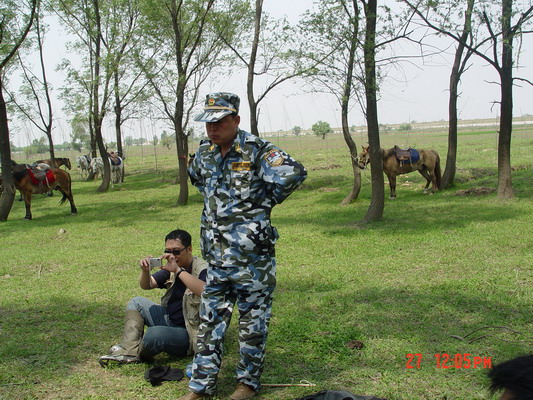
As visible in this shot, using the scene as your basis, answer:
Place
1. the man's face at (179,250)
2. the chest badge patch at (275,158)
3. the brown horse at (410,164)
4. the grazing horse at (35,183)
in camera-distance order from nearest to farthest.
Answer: the chest badge patch at (275,158), the man's face at (179,250), the brown horse at (410,164), the grazing horse at (35,183)

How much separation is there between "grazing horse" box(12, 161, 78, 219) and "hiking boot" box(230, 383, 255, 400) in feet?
45.5

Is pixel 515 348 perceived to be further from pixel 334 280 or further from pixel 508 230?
pixel 508 230

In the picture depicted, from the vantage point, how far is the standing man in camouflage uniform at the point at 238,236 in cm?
361

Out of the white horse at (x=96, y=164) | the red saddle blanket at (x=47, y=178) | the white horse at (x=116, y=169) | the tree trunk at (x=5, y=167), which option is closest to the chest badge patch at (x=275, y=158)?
the tree trunk at (x=5, y=167)

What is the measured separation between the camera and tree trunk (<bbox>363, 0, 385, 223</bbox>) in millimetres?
10570

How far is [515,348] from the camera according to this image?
4.44m

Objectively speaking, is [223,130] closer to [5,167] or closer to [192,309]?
[192,309]

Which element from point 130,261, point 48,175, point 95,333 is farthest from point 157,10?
point 95,333

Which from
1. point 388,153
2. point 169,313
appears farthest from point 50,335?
point 388,153

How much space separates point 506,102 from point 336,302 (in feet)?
27.7

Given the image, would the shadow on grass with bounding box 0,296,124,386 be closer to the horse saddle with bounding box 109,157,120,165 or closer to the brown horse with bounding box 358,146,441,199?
the brown horse with bounding box 358,146,441,199

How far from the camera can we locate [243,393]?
378 cm

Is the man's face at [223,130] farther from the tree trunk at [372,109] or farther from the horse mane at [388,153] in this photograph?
the horse mane at [388,153]
